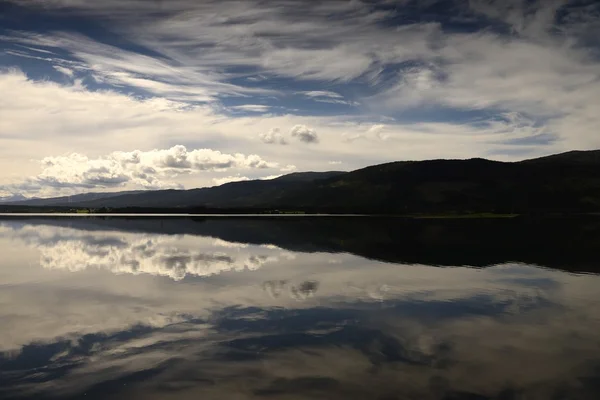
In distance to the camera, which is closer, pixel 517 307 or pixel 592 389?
pixel 592 389

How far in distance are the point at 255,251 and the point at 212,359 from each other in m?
45.3

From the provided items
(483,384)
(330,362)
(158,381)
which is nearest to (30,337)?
(158,381)

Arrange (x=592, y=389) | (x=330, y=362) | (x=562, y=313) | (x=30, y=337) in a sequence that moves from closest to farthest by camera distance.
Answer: (x=592, y=389) < (x=330, y=362) < (x=30, y=337) < (x=562, y=313)

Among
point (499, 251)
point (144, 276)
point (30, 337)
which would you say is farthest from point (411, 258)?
point (30, 337)

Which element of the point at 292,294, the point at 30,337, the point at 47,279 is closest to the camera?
the point at 30,337

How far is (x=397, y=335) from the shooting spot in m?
24.0

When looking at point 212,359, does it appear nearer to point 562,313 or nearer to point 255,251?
point 562,313

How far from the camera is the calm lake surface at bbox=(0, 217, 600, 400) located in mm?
17406

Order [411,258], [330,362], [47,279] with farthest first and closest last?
[411,258] < [47,279] < [330,362]

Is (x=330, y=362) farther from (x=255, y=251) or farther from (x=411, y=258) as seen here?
(x=255, y=251)

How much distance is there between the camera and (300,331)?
24672 mm

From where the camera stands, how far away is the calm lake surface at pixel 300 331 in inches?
685

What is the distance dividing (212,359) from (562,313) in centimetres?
2227

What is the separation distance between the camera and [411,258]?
5731 cm
